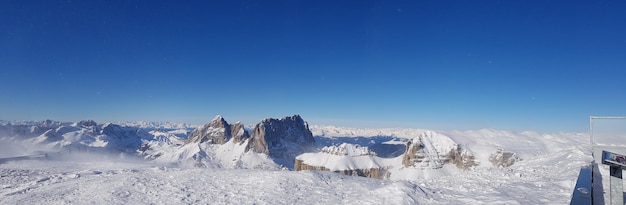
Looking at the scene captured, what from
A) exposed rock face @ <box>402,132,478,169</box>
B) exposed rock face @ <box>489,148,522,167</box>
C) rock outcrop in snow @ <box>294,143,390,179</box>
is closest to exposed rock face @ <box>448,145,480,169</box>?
exposed rock face @ <box>402,132,478,169</box>

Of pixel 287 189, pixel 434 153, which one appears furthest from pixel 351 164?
pixel 287 189

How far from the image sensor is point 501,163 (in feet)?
422

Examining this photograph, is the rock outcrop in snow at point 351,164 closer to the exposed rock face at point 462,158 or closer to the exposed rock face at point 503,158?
the exposed rock face at point 462,158

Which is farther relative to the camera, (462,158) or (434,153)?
(434,153)

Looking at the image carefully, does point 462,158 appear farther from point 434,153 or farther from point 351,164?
point 351,164

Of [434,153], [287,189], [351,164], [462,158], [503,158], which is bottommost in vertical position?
[351,164]

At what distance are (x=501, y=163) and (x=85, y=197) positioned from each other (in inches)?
5696

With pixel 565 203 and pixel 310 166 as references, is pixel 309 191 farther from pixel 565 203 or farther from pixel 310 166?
pixel 310 166

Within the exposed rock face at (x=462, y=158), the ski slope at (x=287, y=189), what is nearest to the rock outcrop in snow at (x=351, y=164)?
the exposed rock face at (x=462, y=158)

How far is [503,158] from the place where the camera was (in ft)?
427

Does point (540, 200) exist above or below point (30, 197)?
above

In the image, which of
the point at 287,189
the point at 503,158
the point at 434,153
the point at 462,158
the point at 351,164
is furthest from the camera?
the point at 351,164

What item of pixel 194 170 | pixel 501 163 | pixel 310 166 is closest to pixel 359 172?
pixel 310 166

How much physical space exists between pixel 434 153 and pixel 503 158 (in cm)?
4288
